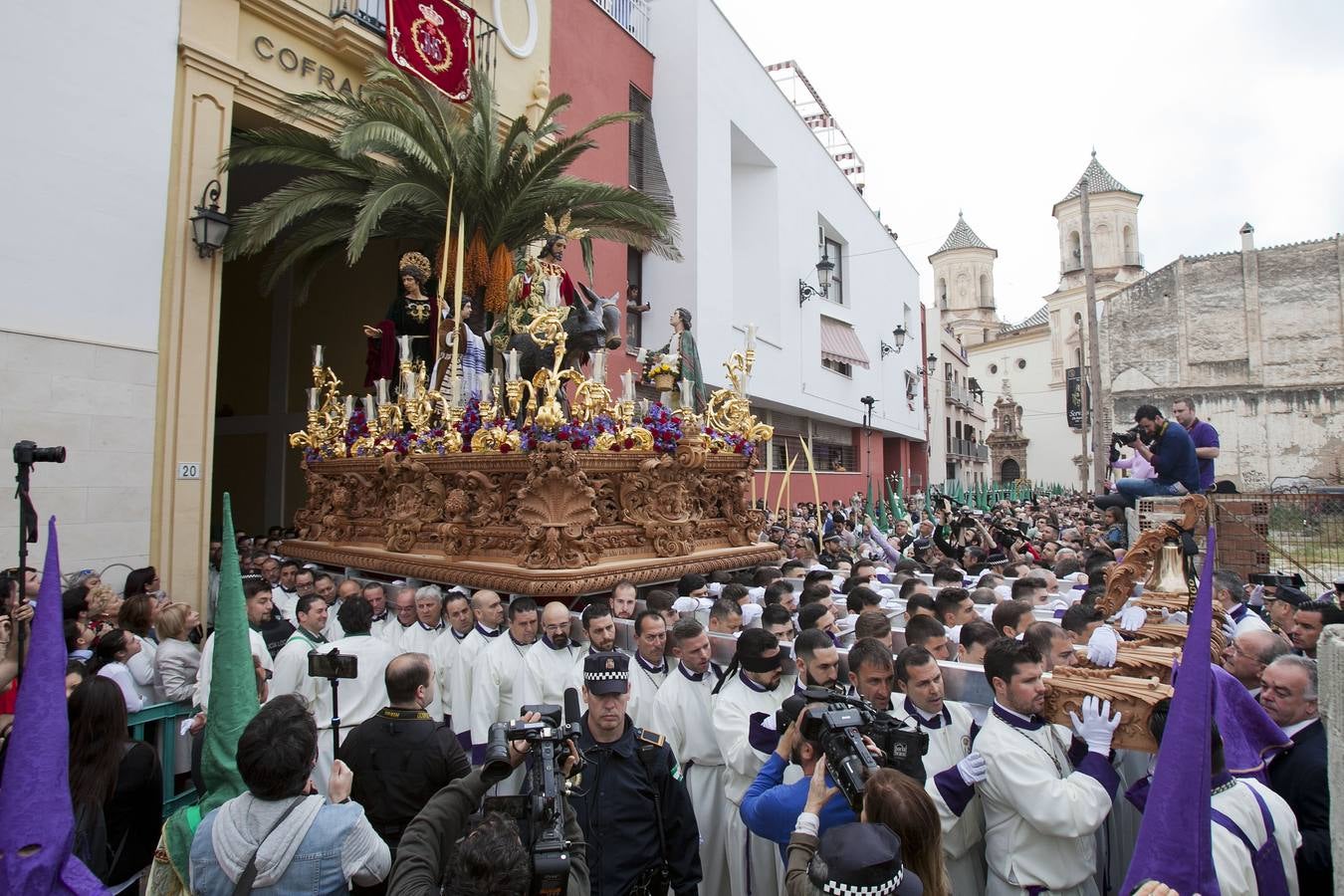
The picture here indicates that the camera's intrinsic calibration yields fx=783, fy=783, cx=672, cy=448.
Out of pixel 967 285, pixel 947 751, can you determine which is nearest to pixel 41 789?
pixel 947 751

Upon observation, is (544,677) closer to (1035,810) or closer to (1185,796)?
(1035,810)

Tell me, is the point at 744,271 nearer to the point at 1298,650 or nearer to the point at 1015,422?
the point at 1298,650

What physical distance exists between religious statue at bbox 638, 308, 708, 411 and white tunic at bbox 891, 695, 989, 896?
5.65 m

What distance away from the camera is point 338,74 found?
436 inches

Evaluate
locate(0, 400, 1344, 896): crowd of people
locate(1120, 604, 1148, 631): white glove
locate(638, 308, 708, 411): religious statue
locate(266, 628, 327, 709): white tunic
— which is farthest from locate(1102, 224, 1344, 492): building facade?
locate(266, 628, 327, 709): white tunic

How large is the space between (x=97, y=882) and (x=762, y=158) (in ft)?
68.1

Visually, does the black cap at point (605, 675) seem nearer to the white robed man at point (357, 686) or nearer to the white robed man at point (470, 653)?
the white robed man at point (357, 686)

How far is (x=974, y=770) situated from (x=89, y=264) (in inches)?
369

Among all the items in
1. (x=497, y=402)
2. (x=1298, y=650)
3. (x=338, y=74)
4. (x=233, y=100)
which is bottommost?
(x=1298, y=650)

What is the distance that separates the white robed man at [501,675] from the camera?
17.5ft

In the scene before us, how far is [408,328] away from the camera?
35.8ft

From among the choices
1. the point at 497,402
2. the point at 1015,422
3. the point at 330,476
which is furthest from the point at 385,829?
the point at 1015,422

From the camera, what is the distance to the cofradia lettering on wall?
33.0 feet

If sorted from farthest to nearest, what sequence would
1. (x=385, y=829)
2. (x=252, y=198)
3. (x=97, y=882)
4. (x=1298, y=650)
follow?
(x=252, y=198)
(x=1298, y=650)
(x=385, y=829)
(x=97, y=882)
